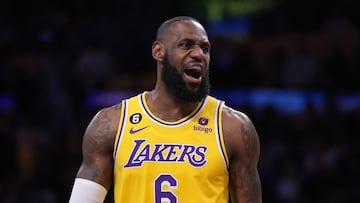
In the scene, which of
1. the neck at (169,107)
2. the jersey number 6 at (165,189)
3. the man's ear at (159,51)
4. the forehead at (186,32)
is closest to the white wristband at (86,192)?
the jersey number 6 at (165,189)

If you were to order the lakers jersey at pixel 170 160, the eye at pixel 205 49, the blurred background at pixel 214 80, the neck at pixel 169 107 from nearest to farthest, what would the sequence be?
1. the lakers jersey at pixel 170 160
2. the eye at pixel 205 49
3. the neck at pixel 169 107
4. the blurred background at pixel 214 80

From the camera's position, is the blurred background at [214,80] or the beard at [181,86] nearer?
the beard at [181,86]

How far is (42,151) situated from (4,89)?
4.44 feet

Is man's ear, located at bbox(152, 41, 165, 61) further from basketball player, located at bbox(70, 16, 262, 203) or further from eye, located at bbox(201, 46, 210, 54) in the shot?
eye, located at bbox(201, 46, 210, 54)

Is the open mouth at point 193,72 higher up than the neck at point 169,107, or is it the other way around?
the open mouth at point 193,72

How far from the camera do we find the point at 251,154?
12.7 feet

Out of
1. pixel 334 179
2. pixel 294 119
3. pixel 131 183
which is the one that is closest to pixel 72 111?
pixel 294 119

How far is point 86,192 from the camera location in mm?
3867

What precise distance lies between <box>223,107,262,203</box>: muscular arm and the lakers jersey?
0.05 meters

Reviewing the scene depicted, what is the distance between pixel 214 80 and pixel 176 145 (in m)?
4.98

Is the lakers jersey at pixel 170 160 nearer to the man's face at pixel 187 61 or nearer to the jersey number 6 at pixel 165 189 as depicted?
the jersey number 6 at pixel 165 189

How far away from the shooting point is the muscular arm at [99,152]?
12.8ft

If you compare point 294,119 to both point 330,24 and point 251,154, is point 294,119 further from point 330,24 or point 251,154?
point 251,154

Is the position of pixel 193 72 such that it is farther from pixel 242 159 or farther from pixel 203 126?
pixel 242 159
